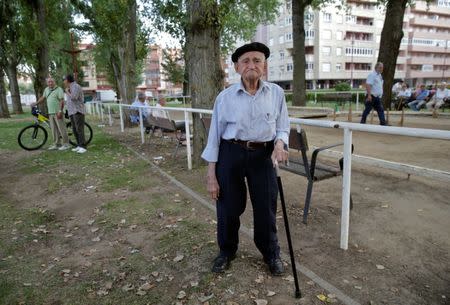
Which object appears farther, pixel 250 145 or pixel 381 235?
pixel 381 235

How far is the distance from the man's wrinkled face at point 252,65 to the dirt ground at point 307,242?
167 cm

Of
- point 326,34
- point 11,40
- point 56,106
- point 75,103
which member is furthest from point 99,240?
point 326,34

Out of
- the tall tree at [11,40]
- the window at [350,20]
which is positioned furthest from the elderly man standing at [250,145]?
the window at [350,20]

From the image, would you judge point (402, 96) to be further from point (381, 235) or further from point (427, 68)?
point (427, 68)

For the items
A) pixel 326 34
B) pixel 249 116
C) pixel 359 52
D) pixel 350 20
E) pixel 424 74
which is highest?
pixel 350 20

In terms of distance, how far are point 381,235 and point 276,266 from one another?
133 cm

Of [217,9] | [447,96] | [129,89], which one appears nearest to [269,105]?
[217,9]

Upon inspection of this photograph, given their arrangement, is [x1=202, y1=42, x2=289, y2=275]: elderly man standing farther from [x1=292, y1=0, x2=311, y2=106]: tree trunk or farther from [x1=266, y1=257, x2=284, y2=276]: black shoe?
[x1=292, y1=0, x2=311, y2=106]: tree trunk

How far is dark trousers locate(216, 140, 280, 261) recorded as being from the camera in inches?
110

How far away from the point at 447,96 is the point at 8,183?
52.7 ft

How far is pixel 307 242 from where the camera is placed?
3561 millimetres

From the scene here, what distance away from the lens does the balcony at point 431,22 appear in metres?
69.8

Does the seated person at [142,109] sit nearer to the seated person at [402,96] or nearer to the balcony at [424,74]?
the seated person at [402,96]

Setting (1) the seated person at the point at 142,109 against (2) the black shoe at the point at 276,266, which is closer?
(2) the black shoe at the point at 276,266
